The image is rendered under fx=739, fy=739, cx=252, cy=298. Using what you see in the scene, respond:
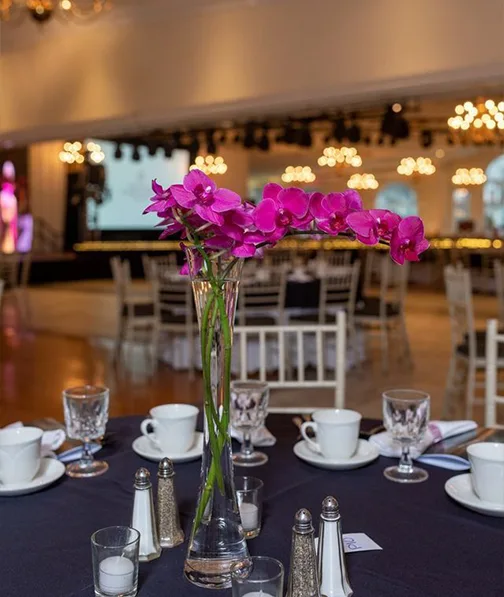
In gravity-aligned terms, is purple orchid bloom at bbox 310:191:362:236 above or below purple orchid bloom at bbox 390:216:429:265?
above

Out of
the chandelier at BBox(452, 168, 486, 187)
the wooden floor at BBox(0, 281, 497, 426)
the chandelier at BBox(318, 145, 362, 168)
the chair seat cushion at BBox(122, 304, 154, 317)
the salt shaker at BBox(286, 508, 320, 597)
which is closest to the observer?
the salt shaker at BBox(286, 508, 320, 597)

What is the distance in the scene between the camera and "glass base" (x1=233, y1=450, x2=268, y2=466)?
5.37 ft

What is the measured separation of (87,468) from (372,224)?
878mm

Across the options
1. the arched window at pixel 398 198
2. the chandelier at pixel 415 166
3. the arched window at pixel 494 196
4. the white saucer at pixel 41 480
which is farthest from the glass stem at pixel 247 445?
the arched window at pixel 398 198

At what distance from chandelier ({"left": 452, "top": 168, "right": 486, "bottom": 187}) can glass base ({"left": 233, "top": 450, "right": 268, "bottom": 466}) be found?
16631 millimetres

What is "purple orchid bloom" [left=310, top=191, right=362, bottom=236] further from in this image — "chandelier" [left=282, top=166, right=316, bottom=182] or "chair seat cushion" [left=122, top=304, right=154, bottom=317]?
"chandelier" [left=282, top=166, right=316, bottom=182]

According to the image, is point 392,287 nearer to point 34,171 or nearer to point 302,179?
point 302,179

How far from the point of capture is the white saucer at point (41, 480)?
4.72 ft

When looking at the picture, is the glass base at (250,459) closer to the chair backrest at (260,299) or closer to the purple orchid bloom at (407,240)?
the purple orchid bloom at (407,240)

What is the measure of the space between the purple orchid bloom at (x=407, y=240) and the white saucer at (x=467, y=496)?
20.5 inches

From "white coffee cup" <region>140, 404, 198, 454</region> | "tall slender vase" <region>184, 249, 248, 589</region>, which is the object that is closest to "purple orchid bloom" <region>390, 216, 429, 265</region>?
"tall slender vase" <region>184, 249, 248, 589</region>

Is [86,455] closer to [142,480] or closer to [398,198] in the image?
[142,480]

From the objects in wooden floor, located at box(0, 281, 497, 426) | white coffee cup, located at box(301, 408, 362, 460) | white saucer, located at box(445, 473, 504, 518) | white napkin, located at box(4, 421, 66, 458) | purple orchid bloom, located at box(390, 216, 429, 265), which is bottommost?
wooden floor, located at box(0, 281, 497, 426)

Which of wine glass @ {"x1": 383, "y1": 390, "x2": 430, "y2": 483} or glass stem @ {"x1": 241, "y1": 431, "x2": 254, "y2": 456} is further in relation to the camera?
glass stem @ {"x1": 241, "y1": 431, "x2": 254, "y2": 456}
